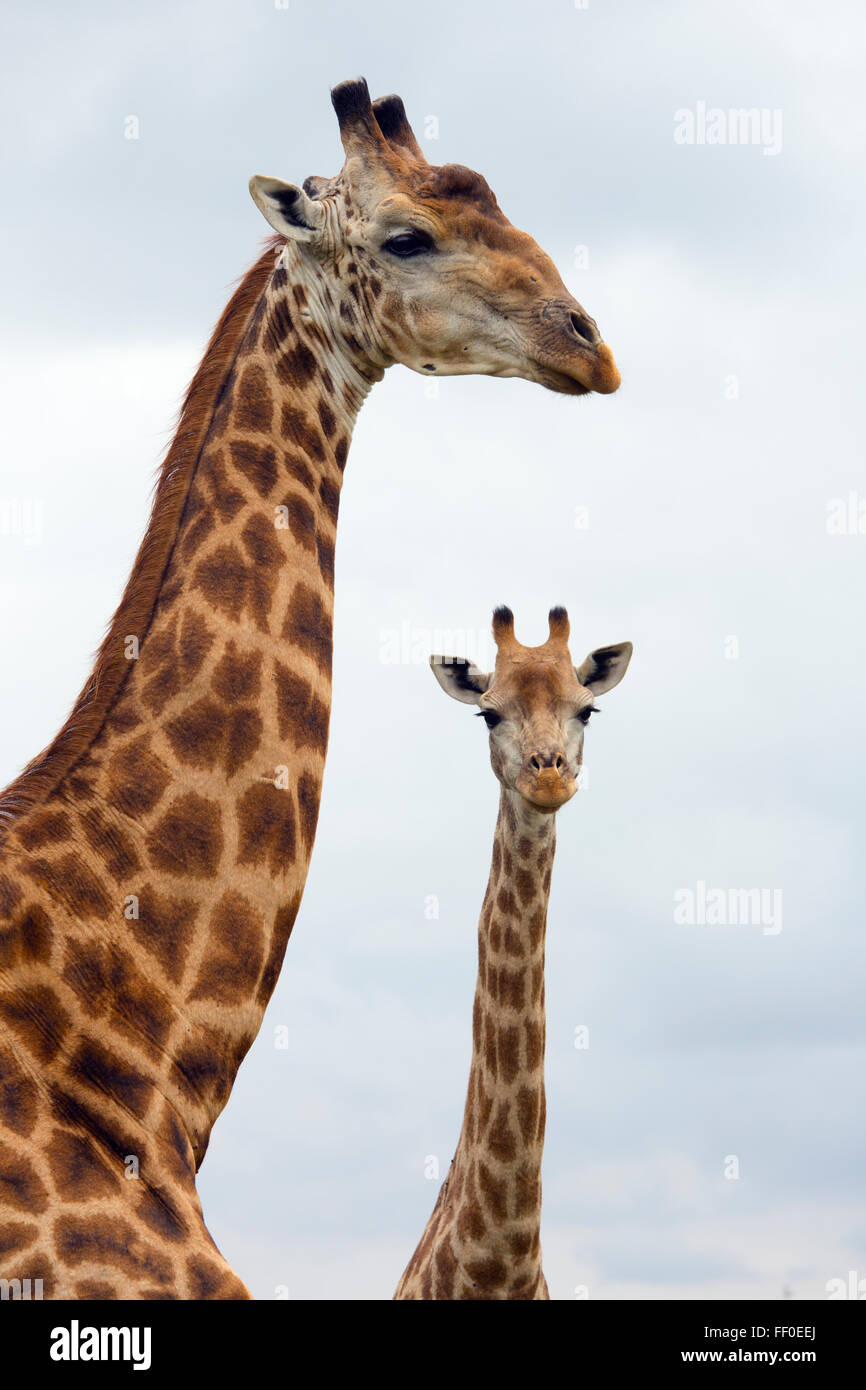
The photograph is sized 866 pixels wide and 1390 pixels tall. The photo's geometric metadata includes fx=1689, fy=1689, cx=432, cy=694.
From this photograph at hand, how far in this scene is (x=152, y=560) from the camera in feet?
22.8

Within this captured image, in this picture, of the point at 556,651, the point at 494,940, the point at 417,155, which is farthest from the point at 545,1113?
the point at 417,155

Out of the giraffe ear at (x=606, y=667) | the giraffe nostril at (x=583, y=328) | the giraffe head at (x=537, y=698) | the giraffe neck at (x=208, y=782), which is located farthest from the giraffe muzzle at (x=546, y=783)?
the giraffe nostril at (x=583, y=328)

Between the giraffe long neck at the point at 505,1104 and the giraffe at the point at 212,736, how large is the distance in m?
5.98

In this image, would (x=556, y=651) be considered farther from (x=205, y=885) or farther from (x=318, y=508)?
(x=205, y=885)

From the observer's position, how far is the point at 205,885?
6.48 m

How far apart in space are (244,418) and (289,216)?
2.92 feet

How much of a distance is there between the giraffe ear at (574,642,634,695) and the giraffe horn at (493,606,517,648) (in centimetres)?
65

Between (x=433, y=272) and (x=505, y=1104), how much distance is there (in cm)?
704

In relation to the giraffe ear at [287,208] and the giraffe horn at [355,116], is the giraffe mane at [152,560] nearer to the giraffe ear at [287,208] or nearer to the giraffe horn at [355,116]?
the giraffe ear at [287,208]

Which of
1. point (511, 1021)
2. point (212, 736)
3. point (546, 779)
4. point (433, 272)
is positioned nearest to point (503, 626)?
point (546, 779)

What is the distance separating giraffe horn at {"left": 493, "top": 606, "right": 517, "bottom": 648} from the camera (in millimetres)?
14617

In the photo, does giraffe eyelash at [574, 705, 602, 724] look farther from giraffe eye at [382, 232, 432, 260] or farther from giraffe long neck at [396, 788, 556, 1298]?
giraffe eye at [382, 232, 432, 260]

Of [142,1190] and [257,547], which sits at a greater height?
[257,547]

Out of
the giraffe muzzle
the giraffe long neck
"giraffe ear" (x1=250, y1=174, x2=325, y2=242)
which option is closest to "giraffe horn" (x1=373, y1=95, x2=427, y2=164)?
"giraffe ear" (x1=250, y1=174, x2=325, y2=242)
